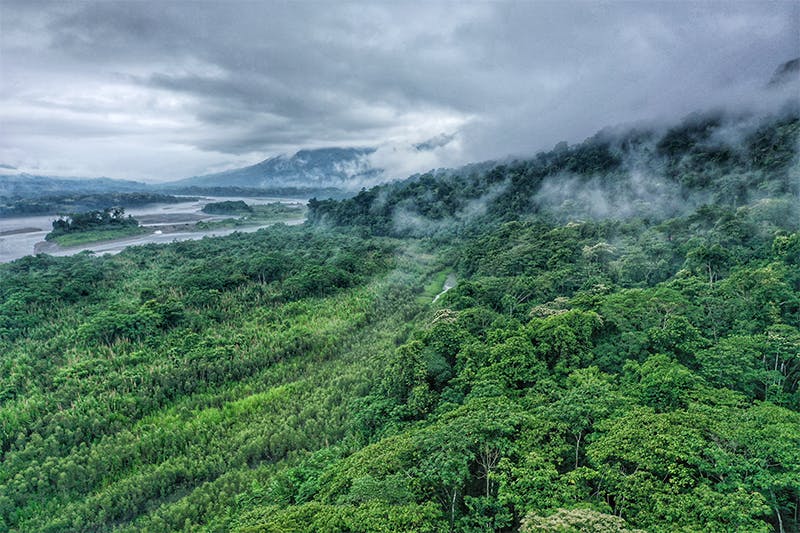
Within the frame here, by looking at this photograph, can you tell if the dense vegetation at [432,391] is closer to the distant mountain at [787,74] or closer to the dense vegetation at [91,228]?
the distant mountain at [787,74]

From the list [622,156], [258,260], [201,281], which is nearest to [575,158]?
[622,156]

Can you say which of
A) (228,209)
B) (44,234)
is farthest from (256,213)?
(44,234)

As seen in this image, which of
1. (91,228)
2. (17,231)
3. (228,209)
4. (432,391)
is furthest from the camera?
(228,209)

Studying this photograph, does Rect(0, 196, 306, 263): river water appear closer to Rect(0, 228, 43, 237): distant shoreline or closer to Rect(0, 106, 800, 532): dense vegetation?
Rect(0, 228, 43, 237): distant shoreline

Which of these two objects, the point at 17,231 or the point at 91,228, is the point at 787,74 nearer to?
the point at 91,228

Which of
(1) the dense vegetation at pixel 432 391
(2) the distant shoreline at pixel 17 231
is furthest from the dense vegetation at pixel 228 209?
(1) the dense vegetation at pixel 432 391

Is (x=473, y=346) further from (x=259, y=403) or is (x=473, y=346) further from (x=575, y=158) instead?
(x=575, y=158)
